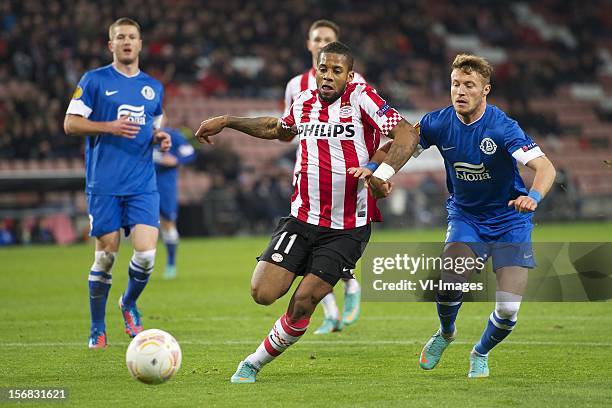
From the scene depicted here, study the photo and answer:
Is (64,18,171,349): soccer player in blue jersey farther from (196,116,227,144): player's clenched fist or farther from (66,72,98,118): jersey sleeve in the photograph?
(196,116,227,144): player's clenched fist

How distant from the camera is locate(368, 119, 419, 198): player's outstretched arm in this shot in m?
6.88

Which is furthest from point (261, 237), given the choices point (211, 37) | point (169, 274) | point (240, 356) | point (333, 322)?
point (240, 356)

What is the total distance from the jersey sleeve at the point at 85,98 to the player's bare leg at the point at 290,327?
3080mm

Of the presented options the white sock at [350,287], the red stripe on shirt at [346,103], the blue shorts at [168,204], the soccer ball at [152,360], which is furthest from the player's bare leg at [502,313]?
the blue shorts at [168,204]

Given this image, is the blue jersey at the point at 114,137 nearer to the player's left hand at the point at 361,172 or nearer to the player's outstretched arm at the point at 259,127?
the player's outstretched arm at the point at 259,127

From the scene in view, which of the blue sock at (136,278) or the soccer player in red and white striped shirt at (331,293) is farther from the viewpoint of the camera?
the soccer player in red and white striped shirt at (331,293)

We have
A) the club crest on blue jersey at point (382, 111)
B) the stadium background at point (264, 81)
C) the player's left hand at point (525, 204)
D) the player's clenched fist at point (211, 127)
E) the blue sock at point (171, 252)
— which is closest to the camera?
the player's left hand at point (525, 204)

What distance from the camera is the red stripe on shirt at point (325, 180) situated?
744 centimetres

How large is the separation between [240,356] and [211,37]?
22.7 metres

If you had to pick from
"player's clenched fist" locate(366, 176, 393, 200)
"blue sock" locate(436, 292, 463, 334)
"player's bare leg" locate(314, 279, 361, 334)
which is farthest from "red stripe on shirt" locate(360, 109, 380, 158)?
"player's bare leg" locate(314, 279, 361, 334)

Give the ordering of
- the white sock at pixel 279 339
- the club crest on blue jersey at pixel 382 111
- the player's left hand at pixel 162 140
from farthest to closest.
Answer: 1. the player's left hand at pixel 162 140
2. the club crest on blue jersey at pixel 382 111
3. the white sock at pixel 279 339

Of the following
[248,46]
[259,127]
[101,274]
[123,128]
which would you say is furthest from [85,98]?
[248,46]

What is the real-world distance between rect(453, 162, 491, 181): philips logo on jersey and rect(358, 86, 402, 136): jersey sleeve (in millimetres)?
681

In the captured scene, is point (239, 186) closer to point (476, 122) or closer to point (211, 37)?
point (211, 37)
